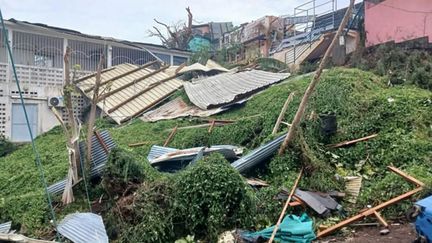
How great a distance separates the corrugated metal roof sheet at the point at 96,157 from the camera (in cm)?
810

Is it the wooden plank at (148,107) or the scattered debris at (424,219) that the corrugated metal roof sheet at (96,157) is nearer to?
the scattered debris at (424,219)

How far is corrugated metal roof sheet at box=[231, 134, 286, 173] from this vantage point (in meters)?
8.12

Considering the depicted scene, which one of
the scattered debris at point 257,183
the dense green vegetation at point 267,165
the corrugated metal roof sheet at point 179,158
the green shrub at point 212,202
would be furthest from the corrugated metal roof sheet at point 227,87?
the green shrub at point 212,202

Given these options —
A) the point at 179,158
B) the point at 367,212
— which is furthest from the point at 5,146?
the point at 367,212

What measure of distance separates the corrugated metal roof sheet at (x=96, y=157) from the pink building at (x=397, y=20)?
1049cm

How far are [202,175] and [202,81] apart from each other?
32.8ft

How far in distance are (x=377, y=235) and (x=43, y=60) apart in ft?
52.7

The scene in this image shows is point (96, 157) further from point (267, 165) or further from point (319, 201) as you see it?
point (319, 201)

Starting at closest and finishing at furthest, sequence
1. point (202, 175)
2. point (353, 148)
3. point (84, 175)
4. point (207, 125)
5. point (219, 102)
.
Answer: point (202, 175) → point (84, 175) → point (353, 148) → point (207, 125) → point (219, 102)

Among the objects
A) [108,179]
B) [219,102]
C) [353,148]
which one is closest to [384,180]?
[353,148]

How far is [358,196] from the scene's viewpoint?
283 inches

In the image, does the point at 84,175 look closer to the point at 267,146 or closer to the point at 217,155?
the point at 217,155

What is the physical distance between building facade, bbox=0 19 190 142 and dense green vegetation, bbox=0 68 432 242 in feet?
12.2

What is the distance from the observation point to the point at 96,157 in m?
8.43
